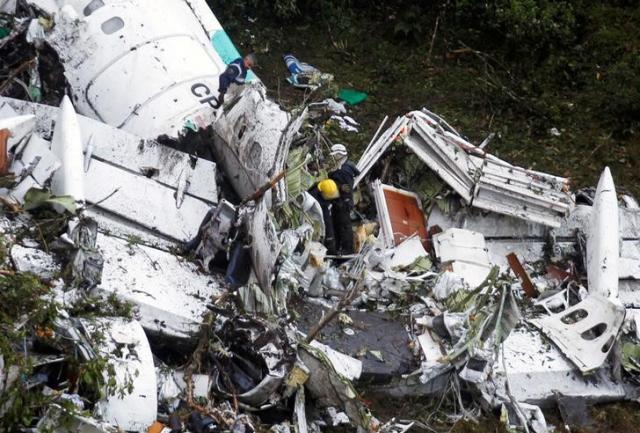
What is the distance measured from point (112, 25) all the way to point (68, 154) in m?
1.84

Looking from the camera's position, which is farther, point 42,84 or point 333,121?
point 333,121

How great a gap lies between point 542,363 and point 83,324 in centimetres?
325

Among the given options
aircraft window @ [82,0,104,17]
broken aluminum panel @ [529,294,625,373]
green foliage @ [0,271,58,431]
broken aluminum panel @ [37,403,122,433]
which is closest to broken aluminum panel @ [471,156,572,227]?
broken aluminum panel @ [529,294,625,373]

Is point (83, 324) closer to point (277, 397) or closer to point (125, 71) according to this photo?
point (277, 397)

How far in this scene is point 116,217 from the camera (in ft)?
22.7

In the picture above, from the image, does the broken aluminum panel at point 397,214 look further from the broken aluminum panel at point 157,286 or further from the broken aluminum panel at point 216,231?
the broken aluminum panel at point 157,286

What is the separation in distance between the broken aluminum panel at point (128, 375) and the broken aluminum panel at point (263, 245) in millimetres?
1020

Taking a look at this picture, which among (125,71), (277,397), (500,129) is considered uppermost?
(125,71)

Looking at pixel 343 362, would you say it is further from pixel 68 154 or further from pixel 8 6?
pixel 8 6

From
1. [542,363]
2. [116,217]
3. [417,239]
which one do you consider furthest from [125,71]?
[542,363]

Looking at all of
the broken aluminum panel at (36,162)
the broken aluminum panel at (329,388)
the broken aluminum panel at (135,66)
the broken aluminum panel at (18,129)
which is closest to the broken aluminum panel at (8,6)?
the broken aluminum panel at (135,66)

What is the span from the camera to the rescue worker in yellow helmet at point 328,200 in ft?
24.5

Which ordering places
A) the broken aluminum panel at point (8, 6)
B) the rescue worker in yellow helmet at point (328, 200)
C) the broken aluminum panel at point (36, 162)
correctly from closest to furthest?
the broken aluminum panel at point (36, 162)
the rescue worker in yellow helmet at point (328, 200)
the broken aluminum panel at point (8, 6)

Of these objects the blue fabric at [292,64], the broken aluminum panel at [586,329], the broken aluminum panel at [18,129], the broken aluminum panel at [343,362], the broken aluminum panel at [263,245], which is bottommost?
the blue fabric at [292,64]
